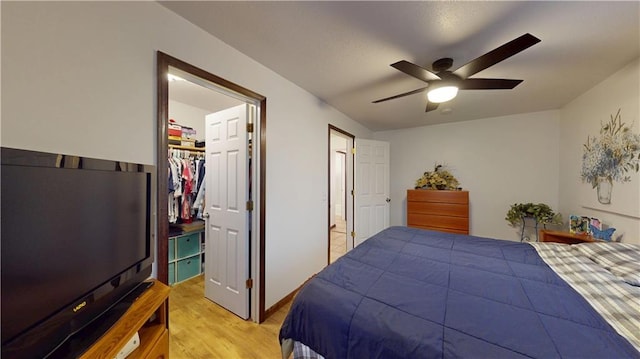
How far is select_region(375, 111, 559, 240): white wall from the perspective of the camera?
10.3ft

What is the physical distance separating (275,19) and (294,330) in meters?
1.79

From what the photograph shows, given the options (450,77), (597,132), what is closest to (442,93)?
(450,77)

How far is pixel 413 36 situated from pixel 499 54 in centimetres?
53

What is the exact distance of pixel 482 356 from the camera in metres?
0.74

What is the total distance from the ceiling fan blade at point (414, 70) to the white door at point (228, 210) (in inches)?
50.8

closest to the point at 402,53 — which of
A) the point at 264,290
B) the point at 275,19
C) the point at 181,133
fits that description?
the point at 275,19

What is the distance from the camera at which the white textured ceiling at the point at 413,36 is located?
4.10ft

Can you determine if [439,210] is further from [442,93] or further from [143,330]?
[143,330]

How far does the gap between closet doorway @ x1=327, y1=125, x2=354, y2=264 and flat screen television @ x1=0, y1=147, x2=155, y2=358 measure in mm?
2280

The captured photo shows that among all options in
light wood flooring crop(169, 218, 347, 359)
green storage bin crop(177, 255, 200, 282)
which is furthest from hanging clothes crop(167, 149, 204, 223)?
light wood flooring crop(169, 218, 347, 359)

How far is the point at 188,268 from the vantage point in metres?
2.73

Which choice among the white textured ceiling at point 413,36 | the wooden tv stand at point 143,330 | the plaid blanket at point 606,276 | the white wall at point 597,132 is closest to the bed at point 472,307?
the plaid blanket at point 606,276

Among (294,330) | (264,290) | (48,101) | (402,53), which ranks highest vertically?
(402,53)

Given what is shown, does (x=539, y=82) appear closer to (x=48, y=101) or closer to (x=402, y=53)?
(x=402, y=53)
